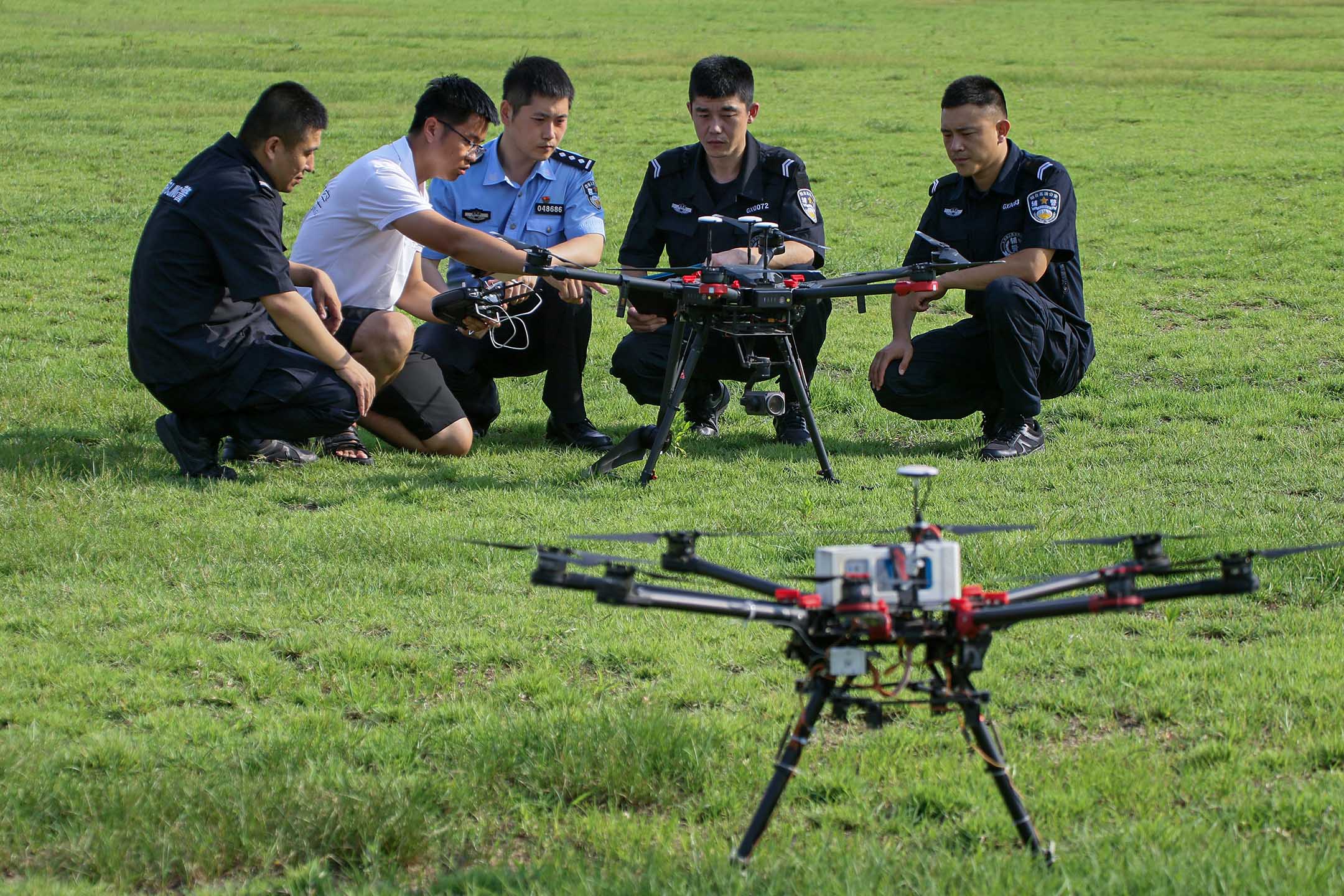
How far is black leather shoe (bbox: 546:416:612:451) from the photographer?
783 cm

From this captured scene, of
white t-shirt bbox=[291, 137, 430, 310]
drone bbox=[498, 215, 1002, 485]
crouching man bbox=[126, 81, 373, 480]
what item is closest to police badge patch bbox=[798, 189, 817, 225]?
drone bbox=[498, 215, 1002, 485]

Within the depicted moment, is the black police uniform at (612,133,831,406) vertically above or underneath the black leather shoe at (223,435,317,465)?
above

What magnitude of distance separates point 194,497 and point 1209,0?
1966 inches

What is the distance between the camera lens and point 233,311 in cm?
704

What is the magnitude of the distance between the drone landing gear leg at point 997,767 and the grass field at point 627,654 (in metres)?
0.14

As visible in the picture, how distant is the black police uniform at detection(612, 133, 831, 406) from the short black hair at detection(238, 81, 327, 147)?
7.06 ft

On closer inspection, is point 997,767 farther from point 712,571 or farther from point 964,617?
point 712,571

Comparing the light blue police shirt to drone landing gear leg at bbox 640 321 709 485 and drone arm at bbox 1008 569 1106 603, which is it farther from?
drone arm at bbox 1008 569 1106 603

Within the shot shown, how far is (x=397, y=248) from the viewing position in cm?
771

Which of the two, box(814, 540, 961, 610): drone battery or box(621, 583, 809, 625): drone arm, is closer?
box(621, 583, 809, 625): drone arm

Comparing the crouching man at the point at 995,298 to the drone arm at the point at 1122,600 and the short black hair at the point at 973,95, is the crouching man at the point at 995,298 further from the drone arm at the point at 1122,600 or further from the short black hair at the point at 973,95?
the drone arm at the point at 1122,600

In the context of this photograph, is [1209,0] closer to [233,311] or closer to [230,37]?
[230,37]

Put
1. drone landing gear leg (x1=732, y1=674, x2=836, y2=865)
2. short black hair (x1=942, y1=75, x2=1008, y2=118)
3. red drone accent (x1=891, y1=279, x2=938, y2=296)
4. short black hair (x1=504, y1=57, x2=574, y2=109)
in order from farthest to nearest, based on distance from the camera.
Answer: short black hair (x1=504, y1=57, x2=574, y2=109) < short black hair (x1=942, y1=75, x2=1008, y2=118) < red drone accent (x1=891, y1=279, x2=938, y2=296) < drone landing gear leg (x1=732, y1=674, x2=836, y2=865)

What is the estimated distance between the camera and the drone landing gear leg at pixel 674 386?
258 inches
